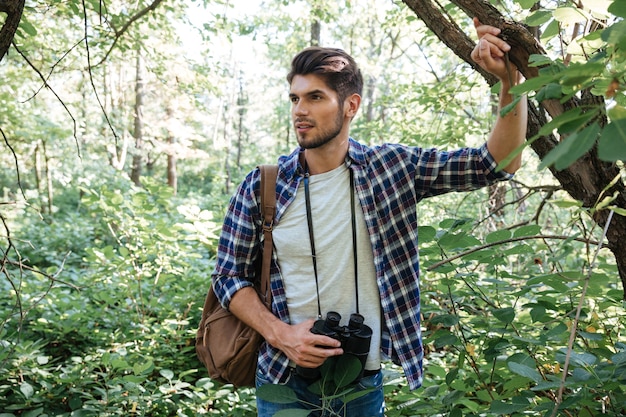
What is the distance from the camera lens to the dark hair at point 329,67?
6.14ft

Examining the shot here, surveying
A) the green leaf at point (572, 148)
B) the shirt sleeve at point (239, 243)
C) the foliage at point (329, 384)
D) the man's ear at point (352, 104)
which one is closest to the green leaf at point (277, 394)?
the foliage at point (329, 384)

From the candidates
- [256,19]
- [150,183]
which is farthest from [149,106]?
[150,183]

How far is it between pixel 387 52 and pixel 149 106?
9351 millimetres

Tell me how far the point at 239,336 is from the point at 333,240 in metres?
0.50

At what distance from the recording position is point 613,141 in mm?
580

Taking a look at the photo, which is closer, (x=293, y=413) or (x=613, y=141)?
(x=613, y=141)

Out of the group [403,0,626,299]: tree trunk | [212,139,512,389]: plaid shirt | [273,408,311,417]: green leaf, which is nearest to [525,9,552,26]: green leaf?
[403,0,626,299]: tree trunk

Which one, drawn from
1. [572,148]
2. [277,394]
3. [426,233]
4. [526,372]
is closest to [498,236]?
[426,233]

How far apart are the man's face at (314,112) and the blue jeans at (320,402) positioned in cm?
87

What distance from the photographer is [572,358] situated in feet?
4.55

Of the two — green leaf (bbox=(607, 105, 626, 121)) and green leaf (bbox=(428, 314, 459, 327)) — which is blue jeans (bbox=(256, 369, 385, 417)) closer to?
green leaf (bbox=(428, 314, 459, 327))

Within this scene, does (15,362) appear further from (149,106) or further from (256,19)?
(149,106)

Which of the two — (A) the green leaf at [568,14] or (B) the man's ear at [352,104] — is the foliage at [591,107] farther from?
(B) the man's ear at [352,104]

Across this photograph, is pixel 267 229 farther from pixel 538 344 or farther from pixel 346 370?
pixel 538 344
